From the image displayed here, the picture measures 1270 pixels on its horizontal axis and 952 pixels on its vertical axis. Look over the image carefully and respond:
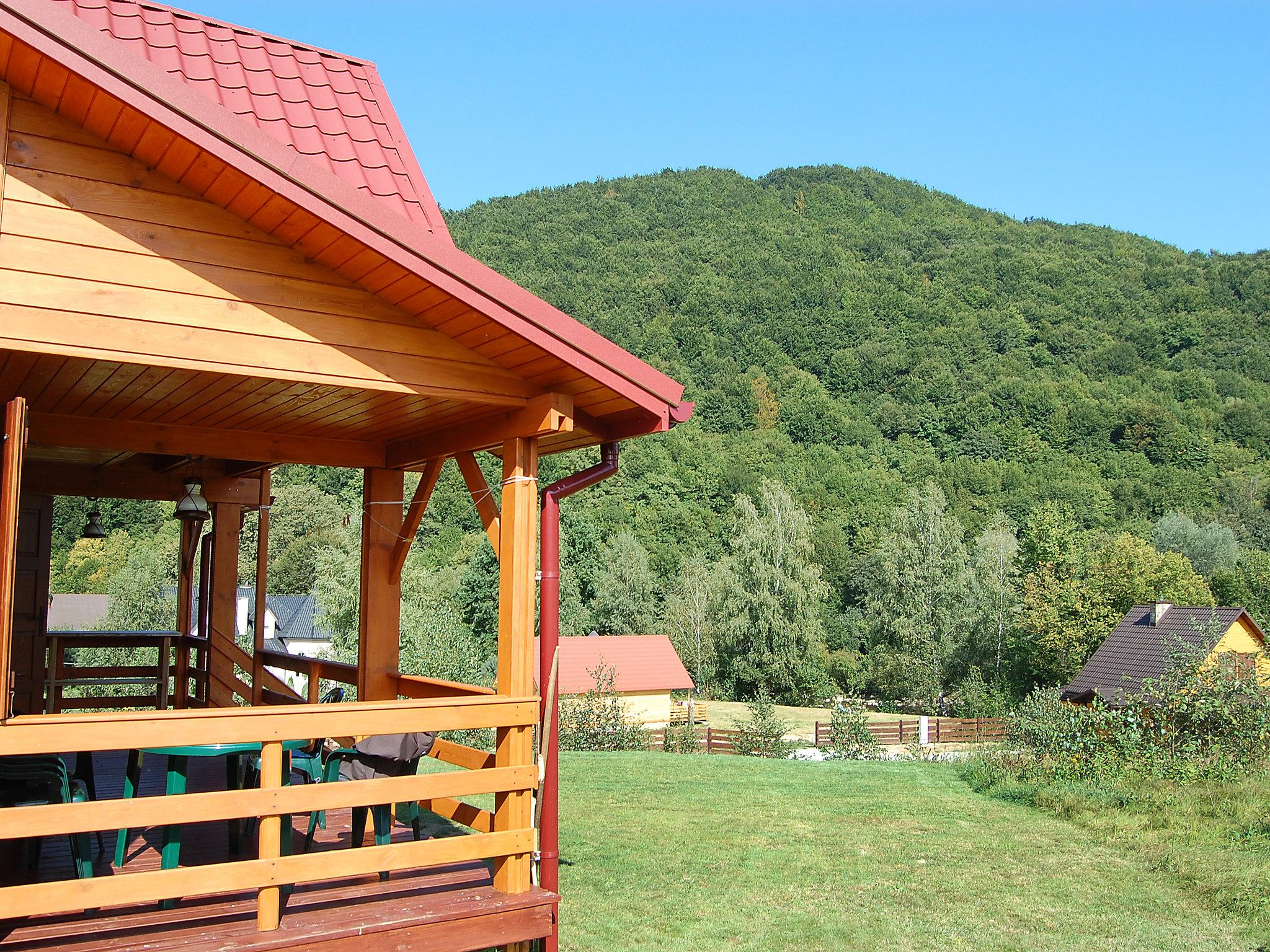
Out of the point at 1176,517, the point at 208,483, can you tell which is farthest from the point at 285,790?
the point at 1176,517

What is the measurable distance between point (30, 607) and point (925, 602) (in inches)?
1563

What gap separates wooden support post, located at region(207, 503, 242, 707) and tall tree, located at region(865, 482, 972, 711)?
37566mm

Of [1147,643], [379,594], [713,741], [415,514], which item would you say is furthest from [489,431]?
[1147,643]

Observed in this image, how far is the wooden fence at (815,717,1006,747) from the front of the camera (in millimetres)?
29500

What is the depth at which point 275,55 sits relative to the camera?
5.87 m

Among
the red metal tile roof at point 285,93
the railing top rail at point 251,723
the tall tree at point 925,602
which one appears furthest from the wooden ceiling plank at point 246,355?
the tall tree at point 925,602

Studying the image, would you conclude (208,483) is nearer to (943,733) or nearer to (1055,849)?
(1055,849)

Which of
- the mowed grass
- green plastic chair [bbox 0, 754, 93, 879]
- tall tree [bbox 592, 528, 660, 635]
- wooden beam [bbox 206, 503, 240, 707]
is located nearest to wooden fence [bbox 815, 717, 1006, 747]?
tall tree [bbox 592, 528, 660, 635]

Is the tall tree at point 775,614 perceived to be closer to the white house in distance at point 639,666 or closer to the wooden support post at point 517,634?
the white house in distance at point 639,666

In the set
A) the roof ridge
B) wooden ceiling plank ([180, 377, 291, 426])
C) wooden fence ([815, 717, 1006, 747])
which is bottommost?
wooden fence ([815, 717, 1006, 747])

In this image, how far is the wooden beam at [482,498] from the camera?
5777 mm

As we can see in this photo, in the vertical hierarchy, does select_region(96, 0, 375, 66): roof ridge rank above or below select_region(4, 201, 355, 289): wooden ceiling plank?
above

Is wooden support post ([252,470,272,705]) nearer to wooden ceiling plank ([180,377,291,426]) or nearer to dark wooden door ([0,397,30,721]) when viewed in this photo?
wooden ceiling plank ([180,377,291,426])

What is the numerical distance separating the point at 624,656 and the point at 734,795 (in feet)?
71.2
